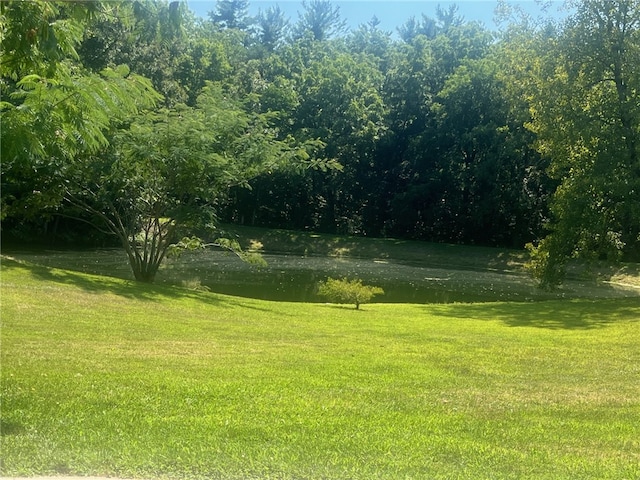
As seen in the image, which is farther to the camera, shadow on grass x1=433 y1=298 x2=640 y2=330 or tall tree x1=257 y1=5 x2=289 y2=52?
tall tree x1=257 y1=5 x2=289 y2=52

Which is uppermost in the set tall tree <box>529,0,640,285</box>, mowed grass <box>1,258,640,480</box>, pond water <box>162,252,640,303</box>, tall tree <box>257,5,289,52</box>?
tall tree <box>257,5,289,52</box>

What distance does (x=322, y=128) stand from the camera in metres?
48.4

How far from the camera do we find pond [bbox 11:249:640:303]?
2384cm

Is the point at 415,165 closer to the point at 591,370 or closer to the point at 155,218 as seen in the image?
the point at 155,218

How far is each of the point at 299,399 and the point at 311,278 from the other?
2249 centimetres

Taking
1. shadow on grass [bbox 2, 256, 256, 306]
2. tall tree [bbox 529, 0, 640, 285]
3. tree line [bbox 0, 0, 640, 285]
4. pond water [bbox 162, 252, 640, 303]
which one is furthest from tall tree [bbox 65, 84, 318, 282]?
tall tree [bbox 529, 0, 640, 285]

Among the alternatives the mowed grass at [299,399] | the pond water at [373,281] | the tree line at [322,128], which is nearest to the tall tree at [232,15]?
the tree line at [322,128]

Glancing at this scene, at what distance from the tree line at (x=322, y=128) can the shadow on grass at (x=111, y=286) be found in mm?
2497

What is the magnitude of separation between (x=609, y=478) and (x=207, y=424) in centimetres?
311

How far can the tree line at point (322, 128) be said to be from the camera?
5777mm

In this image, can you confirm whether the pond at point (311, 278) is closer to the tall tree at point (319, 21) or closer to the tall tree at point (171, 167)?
the tall tree at point (171, 167)

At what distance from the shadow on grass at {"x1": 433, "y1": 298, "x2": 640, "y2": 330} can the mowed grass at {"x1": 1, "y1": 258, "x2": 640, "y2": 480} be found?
8.90 feet

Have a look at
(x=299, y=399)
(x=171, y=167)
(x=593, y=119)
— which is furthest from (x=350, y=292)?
(x=299, y=399)

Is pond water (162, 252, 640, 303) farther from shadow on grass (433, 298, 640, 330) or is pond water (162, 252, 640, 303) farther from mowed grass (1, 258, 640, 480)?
mowed grass (1, 258, 640, 480)
